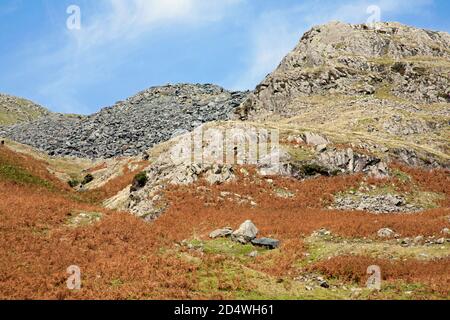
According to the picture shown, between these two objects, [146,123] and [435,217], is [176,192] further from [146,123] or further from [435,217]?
[146,123]

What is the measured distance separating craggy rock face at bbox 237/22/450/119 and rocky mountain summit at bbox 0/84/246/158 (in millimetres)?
18755

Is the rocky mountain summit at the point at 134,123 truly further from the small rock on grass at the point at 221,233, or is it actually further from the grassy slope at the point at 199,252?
the small rock on grass at the point at 221,233

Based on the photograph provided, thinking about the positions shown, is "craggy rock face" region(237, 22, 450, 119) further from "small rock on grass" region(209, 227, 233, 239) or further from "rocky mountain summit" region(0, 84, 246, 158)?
"small rock on grass" region(209, 227, 233, 239)

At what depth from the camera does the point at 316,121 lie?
7238 cm

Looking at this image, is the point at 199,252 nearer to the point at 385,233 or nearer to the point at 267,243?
the point at 267,243

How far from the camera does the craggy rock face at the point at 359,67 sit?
274ft

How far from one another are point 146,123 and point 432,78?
6615 cm

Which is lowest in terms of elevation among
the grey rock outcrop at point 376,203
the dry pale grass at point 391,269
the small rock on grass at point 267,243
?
the dry pale grass at point 391,269

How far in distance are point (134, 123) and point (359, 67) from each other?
185 feet

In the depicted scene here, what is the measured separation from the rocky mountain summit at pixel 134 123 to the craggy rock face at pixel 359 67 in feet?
61.5

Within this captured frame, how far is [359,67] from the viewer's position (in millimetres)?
90812

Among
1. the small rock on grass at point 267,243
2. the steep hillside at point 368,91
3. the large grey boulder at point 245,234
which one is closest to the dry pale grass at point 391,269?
the small rock on grass at point 267,243

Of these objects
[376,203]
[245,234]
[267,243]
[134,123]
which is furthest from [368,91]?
[267,243]
